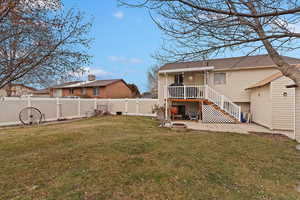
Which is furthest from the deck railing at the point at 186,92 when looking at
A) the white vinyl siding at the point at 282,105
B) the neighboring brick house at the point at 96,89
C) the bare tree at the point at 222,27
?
the neighboring brick house at the point at 96,89

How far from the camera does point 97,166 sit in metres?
3.62

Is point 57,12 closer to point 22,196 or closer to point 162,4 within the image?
point 162,4

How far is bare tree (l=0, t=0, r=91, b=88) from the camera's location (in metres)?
2.96

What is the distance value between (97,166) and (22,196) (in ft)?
4.57

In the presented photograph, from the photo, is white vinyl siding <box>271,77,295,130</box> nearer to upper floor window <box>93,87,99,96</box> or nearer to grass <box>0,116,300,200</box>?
grass <box>0,116,300,200</box>

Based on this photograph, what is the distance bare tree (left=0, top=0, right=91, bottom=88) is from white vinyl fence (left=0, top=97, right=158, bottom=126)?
7377 mm

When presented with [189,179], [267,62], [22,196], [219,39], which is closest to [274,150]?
[189,179]

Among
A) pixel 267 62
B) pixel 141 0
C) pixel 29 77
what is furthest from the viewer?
pixel 267 62

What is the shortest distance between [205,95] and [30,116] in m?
11.9

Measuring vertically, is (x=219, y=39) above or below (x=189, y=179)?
above

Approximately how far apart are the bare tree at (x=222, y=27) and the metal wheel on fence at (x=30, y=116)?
11.0m

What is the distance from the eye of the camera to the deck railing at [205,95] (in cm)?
1058

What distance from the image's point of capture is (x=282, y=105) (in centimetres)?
793

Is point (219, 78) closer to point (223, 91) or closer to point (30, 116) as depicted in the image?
point (223, 91)
